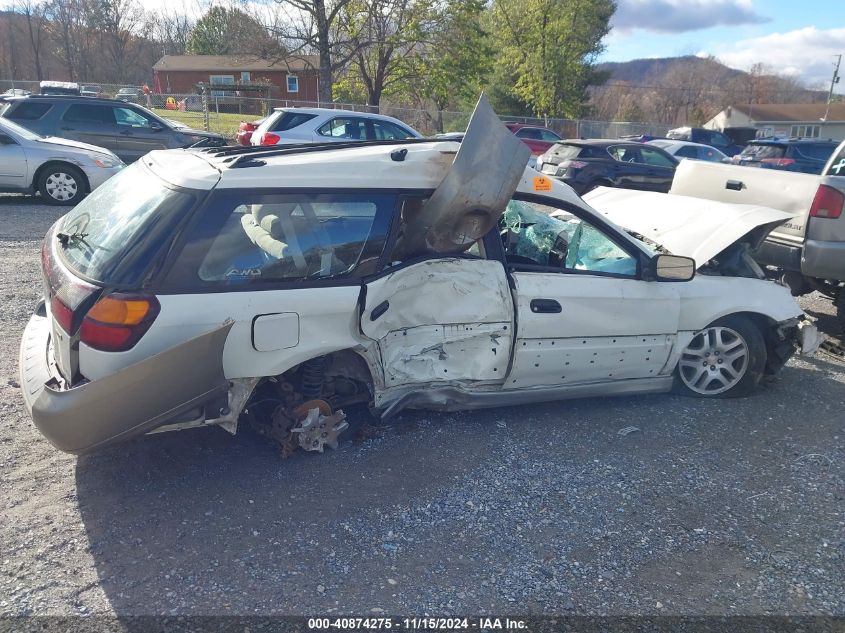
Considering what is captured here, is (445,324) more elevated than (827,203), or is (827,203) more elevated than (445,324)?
(827,203)

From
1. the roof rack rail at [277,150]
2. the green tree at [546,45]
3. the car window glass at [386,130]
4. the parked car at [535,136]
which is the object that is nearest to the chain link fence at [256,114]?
the green tree at [546,45]

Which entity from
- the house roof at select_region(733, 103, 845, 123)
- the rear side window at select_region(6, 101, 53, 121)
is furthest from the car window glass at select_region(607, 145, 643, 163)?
the house roof at select_region(733, 103, 845, 123)

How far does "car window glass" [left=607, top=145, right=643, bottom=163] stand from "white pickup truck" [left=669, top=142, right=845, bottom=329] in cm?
842

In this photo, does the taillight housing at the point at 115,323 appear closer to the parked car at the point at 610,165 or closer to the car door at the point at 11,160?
the car door at the point at 11,160

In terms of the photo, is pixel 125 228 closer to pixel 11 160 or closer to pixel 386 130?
pixel 11 160

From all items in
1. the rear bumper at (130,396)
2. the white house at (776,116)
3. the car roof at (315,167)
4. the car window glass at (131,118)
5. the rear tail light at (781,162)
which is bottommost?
the rear bumper at (130,396)

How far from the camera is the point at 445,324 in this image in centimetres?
384

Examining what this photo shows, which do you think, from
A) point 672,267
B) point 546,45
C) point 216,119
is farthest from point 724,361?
point 546,45

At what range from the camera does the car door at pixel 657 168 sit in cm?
1500

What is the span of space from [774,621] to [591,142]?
13578 millimetres

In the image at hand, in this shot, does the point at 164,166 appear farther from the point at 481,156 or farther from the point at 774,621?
the point at 774,621

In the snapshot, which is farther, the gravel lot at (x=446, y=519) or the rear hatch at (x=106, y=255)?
the rear hatch at (x=106, y=255)

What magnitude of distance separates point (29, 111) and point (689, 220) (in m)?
12.8

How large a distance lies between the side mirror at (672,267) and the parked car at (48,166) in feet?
30.8
